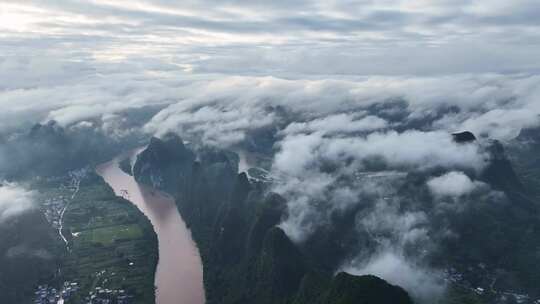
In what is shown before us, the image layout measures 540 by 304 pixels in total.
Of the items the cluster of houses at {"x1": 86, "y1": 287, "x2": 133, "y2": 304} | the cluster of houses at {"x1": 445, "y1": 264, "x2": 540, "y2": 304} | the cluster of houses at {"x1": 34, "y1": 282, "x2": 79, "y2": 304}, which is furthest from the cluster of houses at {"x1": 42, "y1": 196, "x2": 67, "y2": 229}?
the cluster of houses at {"x1": 445, "y1": 264, "x2": 540, "y2": 304}

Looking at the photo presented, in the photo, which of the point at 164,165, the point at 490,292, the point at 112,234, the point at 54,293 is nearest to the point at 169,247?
the point at 112,234

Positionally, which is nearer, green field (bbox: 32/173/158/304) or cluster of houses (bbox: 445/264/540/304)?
cluster of houses (bbox: 445/264/540/304)

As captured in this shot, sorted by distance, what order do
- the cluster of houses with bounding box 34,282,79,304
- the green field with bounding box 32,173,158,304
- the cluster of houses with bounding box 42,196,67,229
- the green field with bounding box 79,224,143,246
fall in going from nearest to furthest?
1. the cluster of houses with bounding box 34,282,79,304
2. the green field with bounding box 32,173,158,304
3. the green field with bounding box 79,224,143,246
4. the cluster of houses with bounding box 42,196,67,229

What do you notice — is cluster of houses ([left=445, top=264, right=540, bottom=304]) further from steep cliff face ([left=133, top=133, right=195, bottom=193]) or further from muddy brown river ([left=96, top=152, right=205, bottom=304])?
steep cliff face ([left=133, top=133, right=195, bottom=193])

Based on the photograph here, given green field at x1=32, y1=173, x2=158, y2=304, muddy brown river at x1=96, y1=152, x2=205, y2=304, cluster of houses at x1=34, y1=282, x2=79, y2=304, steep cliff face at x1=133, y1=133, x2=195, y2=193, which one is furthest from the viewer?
steep cliff face at x1=133, y1=133, x2=195, y2=193

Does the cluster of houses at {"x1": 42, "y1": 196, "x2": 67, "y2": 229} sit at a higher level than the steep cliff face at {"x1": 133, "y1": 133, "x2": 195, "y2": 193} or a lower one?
higher

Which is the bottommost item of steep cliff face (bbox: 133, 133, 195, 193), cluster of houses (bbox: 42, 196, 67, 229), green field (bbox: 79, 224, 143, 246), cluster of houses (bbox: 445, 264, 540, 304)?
steep cliff face (bbox: 133, 133, 195, 193)

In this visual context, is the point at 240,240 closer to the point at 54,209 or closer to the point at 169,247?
the point at 169,247

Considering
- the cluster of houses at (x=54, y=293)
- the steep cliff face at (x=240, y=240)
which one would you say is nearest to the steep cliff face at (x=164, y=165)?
the steep cliff face at (x=240, y=240)

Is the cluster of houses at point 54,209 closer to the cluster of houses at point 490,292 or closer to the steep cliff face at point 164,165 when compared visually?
the steep cliff face at point 164,165
